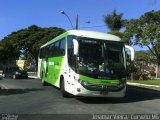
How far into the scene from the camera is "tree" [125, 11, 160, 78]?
1574 inches

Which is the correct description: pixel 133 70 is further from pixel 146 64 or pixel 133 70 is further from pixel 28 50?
pixel 28 50

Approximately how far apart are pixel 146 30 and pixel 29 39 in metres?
36.0

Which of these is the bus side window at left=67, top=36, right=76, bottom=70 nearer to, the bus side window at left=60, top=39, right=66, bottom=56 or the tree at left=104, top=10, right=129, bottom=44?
the bus side window at left=60, top=39, right=66, bottom=56

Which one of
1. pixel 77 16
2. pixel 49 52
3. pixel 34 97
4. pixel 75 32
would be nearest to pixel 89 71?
pixel 75 32

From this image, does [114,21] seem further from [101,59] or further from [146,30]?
[101,59]

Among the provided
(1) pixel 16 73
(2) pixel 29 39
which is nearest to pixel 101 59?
(1) pixel 16 73

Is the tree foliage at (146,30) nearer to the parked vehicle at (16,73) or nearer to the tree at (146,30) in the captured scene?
the tree at (146,30)

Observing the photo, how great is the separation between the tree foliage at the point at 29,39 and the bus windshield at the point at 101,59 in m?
50.3

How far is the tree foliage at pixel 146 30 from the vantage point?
3997 cm

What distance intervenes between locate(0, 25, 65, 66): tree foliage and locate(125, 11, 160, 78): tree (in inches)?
1106

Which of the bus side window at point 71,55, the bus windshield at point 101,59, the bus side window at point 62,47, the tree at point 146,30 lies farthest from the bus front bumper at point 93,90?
the tree at point 146,30

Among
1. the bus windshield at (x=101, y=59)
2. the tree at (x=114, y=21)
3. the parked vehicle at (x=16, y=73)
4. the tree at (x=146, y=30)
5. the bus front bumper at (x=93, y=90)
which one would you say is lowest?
the bus front bumper at (x=93, y=90)

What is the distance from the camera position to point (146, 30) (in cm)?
4034

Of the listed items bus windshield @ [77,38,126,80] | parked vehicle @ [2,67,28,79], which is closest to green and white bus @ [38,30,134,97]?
bus windshield @ [77,38,126,80]
